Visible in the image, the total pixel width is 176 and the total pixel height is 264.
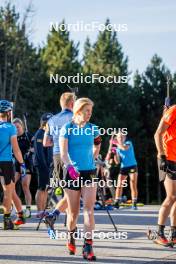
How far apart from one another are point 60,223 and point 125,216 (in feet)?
7.84

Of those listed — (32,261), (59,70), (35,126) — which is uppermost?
(59,70)

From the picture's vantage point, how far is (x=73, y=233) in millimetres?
9172

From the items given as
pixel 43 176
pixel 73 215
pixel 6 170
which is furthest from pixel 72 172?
pixel 43 176

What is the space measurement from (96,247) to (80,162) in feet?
4.98

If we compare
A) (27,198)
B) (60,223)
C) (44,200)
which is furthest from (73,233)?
(27,198)

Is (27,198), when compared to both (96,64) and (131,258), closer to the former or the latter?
(131,258)

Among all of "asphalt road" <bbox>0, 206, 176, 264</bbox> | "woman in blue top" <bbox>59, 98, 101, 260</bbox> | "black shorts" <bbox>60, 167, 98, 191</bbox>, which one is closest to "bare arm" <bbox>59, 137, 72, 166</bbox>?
"woman in blue top" <bbox>59, 98, 101, 260</bbox>

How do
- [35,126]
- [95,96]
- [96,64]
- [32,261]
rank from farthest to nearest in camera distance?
[96,64]
[95,96]
[35,126]
[32,261]

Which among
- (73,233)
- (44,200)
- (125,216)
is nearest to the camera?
(73,233)

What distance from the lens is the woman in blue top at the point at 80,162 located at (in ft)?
29.1

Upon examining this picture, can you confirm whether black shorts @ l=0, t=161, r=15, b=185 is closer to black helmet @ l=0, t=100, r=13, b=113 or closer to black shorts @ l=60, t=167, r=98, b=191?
black helmet @ l=0, t=100, r=13, b=113

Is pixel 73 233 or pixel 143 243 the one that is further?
pixel 143 243

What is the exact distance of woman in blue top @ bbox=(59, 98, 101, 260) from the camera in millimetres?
8859

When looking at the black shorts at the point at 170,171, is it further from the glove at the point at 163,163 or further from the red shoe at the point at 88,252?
the red shoe at the point at 88,252
